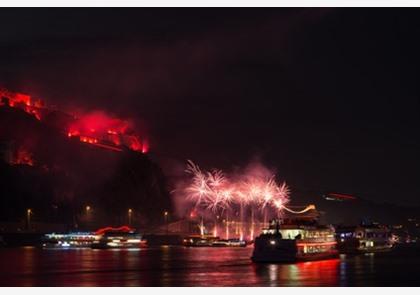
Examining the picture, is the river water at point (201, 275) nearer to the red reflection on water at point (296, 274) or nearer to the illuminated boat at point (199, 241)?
the red reflection on water at point (296, 274)

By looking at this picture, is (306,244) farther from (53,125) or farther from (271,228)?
(53,125)

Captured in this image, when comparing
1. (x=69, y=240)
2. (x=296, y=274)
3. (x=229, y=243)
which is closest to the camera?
(x=296, y=274)

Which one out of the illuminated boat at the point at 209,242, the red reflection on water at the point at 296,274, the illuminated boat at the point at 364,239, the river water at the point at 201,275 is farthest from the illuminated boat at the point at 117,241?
the red reflection on water at the point at 296,274

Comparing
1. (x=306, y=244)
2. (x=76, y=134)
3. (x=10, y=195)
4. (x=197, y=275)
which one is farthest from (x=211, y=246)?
(x=197, y=275)

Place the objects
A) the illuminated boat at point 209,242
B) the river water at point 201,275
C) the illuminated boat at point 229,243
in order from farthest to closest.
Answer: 1. the illuminated boat at point 209,242
2. the illuminated boat at point 229,243
3. the river water at point 201,275

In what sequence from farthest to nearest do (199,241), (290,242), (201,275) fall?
1. (199,241)
2. (290,242)
3. (201,275)

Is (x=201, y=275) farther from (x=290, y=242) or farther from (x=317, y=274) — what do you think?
(x=290, y=242)

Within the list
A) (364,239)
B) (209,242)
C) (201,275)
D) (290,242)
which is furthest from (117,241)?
(201,275)

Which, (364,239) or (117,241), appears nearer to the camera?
(364,239)
